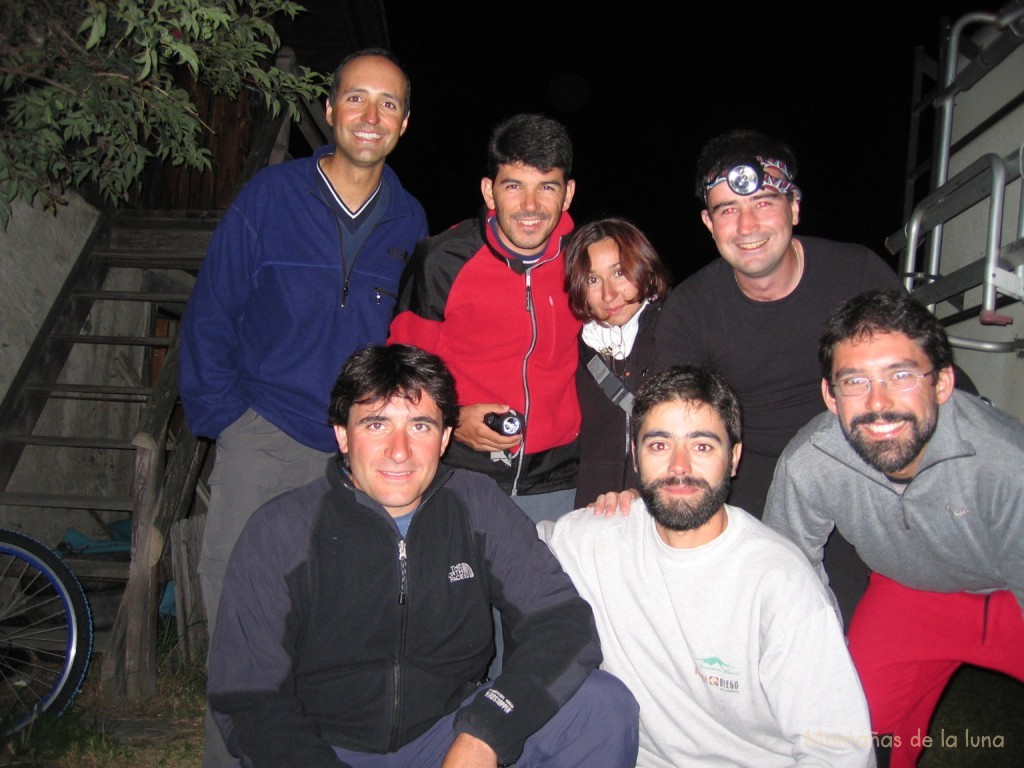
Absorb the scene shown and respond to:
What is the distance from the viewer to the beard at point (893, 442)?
8.66 feet

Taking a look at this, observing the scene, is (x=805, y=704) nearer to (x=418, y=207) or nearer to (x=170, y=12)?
(x=418, y=207)

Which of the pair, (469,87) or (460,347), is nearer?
(460,347)

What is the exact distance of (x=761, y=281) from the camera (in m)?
3.16

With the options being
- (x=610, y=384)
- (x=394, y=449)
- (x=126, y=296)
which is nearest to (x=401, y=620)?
(x=394, y=449)

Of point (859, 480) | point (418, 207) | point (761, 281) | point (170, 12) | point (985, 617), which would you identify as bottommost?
point (985, 617)

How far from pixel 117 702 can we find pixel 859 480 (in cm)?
414

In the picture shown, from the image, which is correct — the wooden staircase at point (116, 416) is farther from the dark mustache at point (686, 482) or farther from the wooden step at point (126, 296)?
the dark mustache at point (686, 482)

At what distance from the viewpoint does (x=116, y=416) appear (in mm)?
7113

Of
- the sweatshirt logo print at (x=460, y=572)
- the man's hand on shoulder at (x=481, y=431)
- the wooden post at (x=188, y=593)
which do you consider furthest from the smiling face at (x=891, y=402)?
the wooden post at (x=188, y=593)

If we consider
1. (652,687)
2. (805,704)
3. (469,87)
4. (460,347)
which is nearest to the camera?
(805,704)

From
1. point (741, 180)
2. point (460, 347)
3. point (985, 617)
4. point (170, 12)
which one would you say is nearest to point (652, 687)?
point (985, 617)

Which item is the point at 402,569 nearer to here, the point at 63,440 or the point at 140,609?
the point at 140,609

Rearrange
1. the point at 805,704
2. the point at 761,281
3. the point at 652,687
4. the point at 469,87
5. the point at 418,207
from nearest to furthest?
the point at 805,704
the point at 652,687
the point at 761,281
the point at 418,207
the point at 469,87

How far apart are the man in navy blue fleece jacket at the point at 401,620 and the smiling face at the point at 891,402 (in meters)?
1.23
